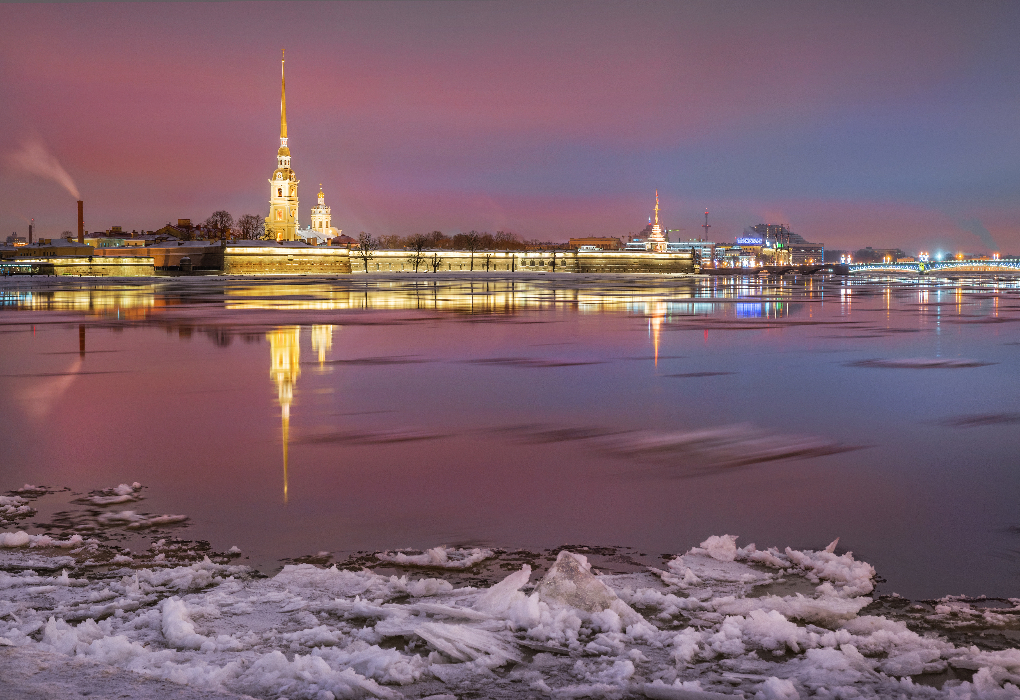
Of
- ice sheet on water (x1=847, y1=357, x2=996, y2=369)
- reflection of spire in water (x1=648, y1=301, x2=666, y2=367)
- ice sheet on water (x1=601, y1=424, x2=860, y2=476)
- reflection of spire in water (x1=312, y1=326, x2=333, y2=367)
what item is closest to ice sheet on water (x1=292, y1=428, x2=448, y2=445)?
ice sheet on water (x1=601, y1=424, x2=860, y2=476)

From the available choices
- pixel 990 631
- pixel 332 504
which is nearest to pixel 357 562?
pixel 332 504

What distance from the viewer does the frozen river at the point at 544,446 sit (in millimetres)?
4859

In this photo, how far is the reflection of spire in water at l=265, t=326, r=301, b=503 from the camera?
8696 mm

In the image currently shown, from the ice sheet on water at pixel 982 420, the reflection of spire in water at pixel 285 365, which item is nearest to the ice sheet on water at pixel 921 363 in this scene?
the ice sheet on water at pixel 982 420

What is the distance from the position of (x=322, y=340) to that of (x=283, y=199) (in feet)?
445

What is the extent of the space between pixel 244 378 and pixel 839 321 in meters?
19.9

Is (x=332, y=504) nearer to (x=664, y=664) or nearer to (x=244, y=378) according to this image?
(x=664, y=664)

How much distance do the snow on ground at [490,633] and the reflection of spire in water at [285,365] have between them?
1.60 m

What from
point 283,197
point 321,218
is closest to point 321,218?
point 321,218

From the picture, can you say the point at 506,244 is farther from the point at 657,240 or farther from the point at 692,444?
the point at 692,444

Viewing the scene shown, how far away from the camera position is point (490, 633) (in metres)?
3.54

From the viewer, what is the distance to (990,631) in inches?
139

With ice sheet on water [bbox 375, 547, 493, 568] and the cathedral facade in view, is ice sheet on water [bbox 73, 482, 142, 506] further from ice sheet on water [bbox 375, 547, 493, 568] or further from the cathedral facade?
the cathedral facade

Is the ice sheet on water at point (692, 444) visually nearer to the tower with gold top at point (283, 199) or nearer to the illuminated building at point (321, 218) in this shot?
the tower with gold top at point (283, 199)
